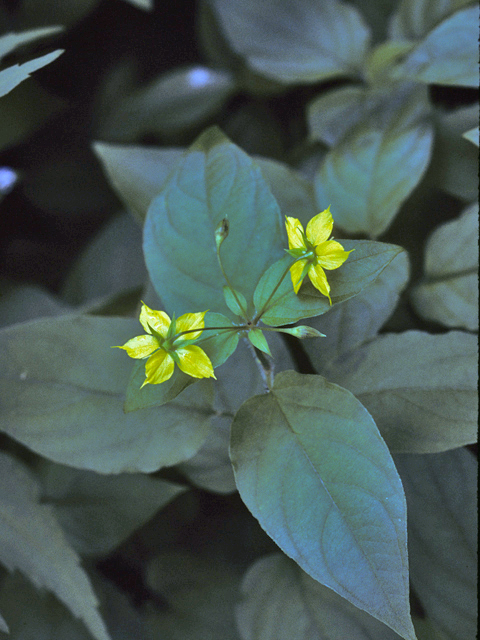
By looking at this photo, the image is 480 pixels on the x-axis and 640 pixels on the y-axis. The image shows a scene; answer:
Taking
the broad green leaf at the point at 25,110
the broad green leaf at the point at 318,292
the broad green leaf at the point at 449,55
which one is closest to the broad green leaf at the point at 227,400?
the broad green leaf at the point at 318,292

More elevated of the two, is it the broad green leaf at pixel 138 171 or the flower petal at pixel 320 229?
the flower petal at pixel 320 229

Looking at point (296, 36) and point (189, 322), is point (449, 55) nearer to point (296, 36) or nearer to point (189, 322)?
point (296, 36)

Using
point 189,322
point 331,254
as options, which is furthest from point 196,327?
point 331,254

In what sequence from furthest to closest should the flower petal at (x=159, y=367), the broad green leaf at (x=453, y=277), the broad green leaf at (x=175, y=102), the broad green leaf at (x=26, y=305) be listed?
the broad green leaf at (x=175, y=102)
the broad green leaf at (x=26, y=305)
the broad green leaf at (x=453, y=277)
the flower petal at (x=159, y=367)

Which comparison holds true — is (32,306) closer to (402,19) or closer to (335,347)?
(335,347)

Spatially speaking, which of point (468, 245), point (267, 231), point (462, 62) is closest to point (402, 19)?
point (462, 62)

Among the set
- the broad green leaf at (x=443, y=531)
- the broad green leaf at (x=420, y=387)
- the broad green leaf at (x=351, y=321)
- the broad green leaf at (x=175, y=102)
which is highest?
the broad green leaf at (x=175, y=102)

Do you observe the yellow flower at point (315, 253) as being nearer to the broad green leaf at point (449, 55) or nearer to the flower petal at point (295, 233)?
the flower petal at point (295, 233)
